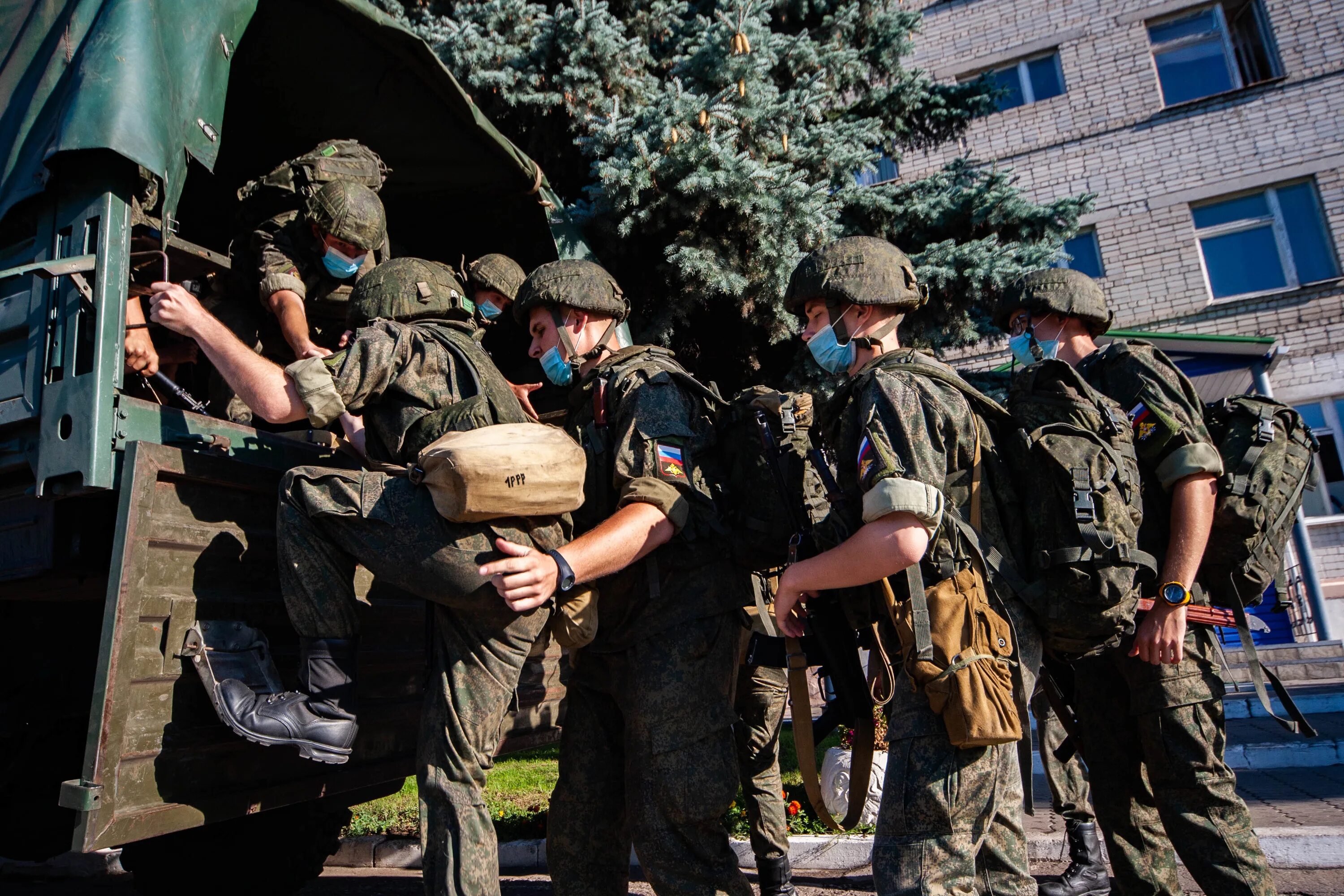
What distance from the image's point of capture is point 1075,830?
13.9 ft

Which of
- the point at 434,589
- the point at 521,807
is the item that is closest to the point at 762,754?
the point at 434,589

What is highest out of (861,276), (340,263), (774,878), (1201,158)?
(1201,158)

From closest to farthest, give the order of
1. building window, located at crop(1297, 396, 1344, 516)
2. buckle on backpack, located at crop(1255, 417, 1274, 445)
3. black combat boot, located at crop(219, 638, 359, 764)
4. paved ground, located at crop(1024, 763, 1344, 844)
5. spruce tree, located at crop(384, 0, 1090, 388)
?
black combat boot, located at crop(219, 638, 359, 764)
buckle on backpack, located at crop(1255, 417, 1274, 445)
paved ground, located at crop(1024, 763, 1344, 844)
spruce tree, located at crop(384, 0, 1090, 388)
building window, located at crop(1297, 396, 1344, 516)

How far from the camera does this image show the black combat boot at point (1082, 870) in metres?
4.08

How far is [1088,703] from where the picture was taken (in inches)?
136

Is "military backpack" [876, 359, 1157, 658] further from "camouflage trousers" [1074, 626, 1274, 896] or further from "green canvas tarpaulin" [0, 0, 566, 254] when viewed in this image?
"green canvas tarpaulin" [0, 0, 566, 254]

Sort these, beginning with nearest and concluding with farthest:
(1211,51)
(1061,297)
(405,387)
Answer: (405,387), (1061,297), (1211,51)

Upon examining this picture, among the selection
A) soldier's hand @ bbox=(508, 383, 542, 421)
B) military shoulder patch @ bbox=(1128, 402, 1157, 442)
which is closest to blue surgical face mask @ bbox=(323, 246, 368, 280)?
soldier's hand @ bbox=(508, 383, 542, 421)

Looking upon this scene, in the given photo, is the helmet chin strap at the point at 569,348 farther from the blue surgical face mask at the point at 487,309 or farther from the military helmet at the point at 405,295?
the blue surgical face mask at the point at 487,309

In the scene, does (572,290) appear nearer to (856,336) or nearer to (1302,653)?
(856,336)

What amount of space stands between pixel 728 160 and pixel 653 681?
3541 millimetres

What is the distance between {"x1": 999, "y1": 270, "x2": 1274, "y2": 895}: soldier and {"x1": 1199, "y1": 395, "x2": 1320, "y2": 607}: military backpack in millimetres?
112

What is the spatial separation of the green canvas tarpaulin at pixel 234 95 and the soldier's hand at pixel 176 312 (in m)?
0.41

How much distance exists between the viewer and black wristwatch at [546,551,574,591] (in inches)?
103
